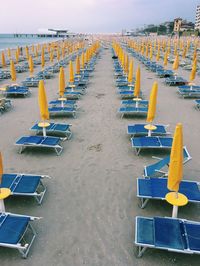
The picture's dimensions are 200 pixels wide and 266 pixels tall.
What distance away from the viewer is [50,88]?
60.7 feet

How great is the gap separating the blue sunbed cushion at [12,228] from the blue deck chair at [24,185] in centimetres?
89

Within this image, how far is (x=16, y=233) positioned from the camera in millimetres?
4648

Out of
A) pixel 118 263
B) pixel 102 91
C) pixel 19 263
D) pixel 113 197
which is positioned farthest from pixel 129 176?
pixel 102 91

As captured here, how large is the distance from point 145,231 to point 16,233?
93.4 inches

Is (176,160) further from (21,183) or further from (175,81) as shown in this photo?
(175,81)

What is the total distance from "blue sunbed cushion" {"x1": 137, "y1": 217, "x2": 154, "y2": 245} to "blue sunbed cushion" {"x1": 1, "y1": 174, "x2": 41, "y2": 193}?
2588 millimetres

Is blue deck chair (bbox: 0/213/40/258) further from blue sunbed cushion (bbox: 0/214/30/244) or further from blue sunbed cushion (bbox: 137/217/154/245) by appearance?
blue sunbed cushion (bbox: 137/217/154/245)

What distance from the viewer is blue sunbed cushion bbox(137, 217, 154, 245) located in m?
4.55

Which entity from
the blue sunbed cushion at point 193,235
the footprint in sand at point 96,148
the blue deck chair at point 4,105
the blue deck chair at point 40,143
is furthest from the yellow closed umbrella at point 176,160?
the blue deck chair at point 4,105

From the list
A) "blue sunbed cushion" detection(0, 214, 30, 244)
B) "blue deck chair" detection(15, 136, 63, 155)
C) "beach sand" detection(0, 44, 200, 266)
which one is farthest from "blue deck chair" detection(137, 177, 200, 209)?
"blue deck chair" detection(15, 136, 63, 155)

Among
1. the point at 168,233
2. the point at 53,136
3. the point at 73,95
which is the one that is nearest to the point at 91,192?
the point at 168,233

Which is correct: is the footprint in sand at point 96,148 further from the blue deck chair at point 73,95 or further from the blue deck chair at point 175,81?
the blue deck chair at point 175,81

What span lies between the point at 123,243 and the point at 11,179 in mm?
3180

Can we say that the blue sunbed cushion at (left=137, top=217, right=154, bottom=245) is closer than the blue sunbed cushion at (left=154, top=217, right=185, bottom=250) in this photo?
No
